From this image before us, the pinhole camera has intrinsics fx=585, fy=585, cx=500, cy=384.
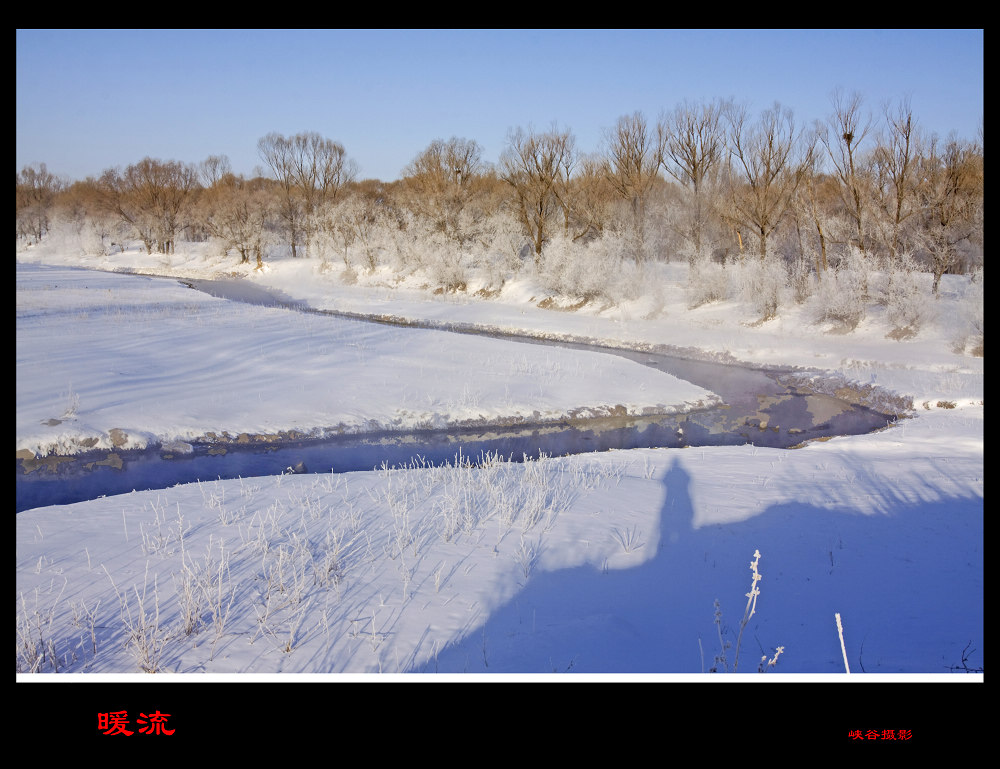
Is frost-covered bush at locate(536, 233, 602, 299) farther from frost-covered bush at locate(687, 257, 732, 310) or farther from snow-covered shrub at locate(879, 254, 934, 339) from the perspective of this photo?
snow-covered shrub at locate(879, 254, 934, 339)

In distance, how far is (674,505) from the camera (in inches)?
275

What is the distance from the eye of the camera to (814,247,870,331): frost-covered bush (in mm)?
18109

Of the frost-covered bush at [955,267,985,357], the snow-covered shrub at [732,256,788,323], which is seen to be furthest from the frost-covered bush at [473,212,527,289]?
the frost-covered bush at [955,267,985,357]

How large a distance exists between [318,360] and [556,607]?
43.5 feet

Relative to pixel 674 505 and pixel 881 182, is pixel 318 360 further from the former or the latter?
pixel 881 182

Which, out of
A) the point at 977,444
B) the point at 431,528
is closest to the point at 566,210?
the point at 977,444

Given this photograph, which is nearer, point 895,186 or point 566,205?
point 895,186

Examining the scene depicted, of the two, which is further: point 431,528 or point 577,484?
point 577,484

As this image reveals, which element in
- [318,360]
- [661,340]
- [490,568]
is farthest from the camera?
[661,340]

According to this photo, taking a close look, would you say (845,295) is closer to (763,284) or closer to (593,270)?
(763,284)

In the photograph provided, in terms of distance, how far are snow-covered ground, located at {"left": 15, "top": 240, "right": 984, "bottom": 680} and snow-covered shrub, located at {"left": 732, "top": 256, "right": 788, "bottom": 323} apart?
8.98 metres

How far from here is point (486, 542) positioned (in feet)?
19.0

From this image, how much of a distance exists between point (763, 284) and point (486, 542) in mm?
21309

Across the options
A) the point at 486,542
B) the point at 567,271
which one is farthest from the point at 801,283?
the point at 486,542
